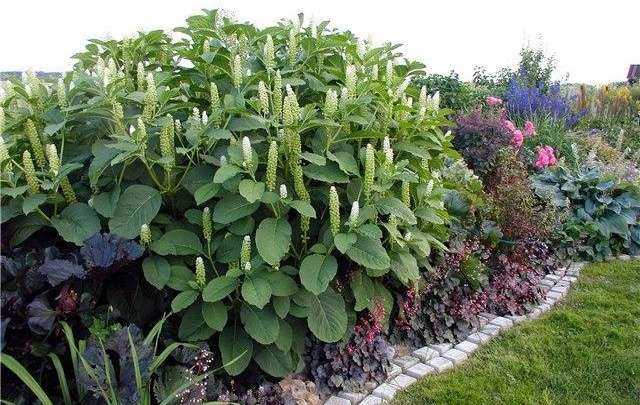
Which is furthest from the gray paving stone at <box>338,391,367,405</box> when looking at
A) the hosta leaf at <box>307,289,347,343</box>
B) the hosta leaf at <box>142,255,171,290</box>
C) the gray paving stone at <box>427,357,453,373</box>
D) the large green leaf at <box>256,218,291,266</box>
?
the hosta leaf at <box>142,255,171,290</box>

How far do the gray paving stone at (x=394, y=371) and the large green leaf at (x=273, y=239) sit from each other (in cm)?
108

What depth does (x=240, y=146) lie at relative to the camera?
2.57 metres

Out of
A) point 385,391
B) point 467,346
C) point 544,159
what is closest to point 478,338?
point 467,346

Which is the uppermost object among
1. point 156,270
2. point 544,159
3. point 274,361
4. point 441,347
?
point 156,270

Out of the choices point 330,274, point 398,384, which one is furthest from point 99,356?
point 398,384

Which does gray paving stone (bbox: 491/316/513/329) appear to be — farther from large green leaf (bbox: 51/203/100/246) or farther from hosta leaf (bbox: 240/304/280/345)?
large green leaf (bbox: 51/203/100/246)

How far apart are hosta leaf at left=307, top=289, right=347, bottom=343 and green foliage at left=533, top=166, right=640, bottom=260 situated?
126 inches

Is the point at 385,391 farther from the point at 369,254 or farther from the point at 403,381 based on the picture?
the point at 369,254

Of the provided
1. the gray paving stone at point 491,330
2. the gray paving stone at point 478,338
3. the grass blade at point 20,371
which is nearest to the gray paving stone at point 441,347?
the gray paving stone at point 478,338

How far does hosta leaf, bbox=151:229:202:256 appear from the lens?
2.60m

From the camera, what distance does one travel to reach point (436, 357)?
3471mm

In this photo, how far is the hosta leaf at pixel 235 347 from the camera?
2605 millimetres

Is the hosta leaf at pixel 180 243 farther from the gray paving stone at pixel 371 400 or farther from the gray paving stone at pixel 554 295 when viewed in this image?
the gray paving stone at pixel 554 295

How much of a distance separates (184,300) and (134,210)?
47 cm
